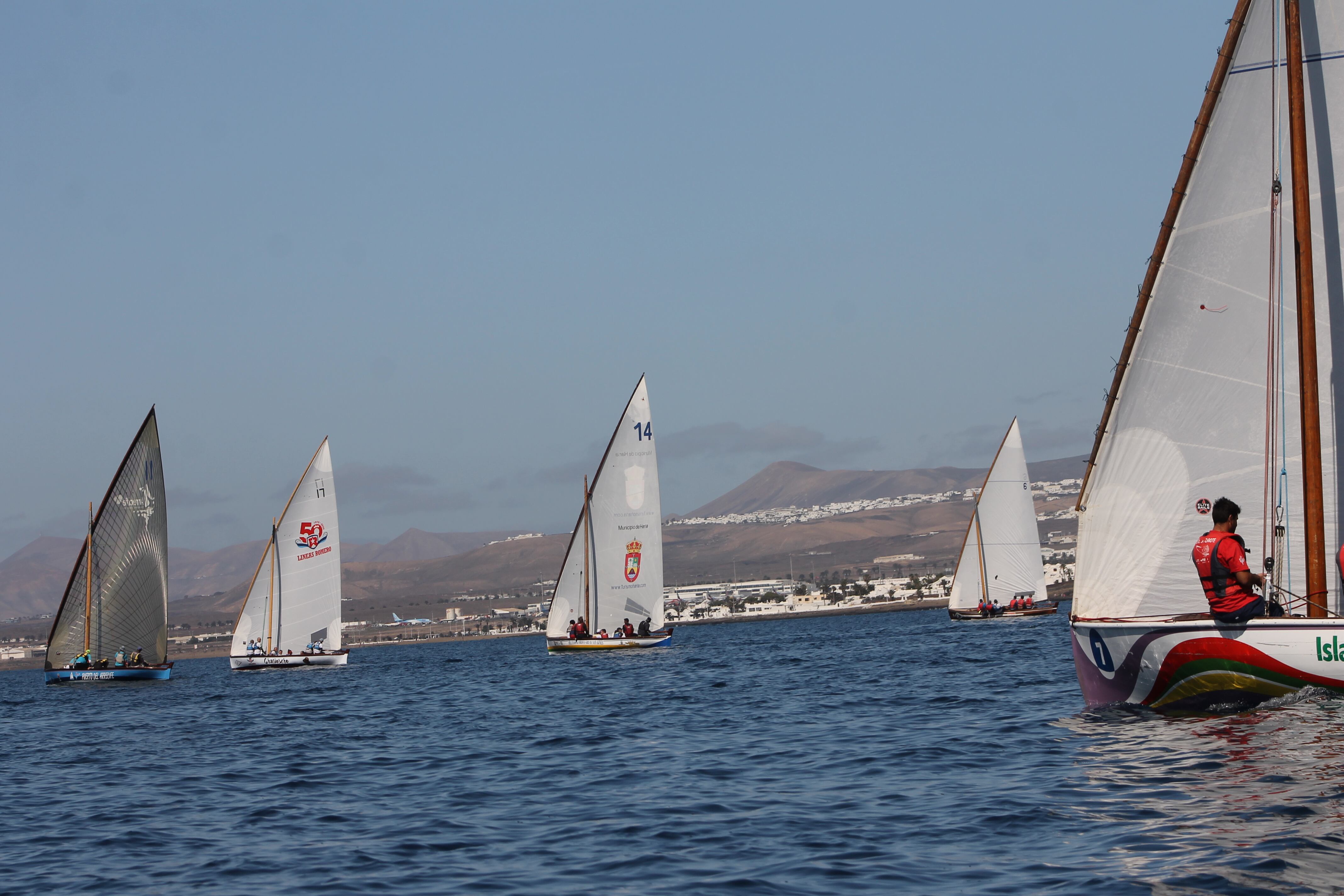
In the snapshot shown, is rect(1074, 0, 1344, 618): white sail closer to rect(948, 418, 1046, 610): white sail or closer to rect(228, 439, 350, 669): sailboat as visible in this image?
rect(228, 439, 350, 669): sailboat

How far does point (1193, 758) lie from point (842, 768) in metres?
4.42

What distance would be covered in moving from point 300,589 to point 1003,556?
48144 mm

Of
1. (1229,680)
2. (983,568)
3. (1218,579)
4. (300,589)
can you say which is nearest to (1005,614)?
(983,568)

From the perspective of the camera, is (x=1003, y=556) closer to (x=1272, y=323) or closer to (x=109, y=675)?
(x=109, y=675)

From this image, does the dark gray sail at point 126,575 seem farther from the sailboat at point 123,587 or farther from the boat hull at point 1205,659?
the boat hull at point 1205,659

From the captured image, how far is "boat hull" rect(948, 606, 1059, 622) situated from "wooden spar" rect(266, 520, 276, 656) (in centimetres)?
4652

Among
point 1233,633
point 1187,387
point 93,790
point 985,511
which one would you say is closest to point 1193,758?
point 1233,633

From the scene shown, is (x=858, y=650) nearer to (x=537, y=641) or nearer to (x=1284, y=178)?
(x=1284, y=178)

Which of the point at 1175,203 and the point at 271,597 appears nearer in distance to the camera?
the point at 1175,203

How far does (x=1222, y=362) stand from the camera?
1783 cm

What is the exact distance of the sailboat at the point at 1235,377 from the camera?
56.3ft

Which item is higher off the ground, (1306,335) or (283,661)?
(1306,335)

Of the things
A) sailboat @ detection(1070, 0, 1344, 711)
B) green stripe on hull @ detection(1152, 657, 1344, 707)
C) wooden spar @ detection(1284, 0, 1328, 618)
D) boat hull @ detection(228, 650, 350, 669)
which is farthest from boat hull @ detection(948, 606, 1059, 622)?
green stripe on hull @ detection(1152, 657, 1344, 707)

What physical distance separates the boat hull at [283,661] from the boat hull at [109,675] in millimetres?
6950
